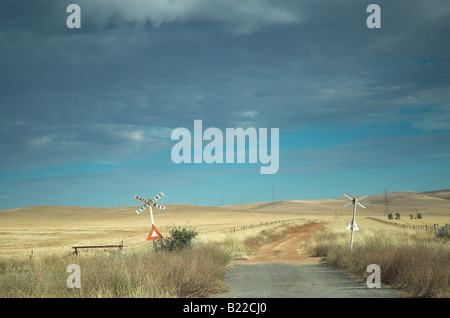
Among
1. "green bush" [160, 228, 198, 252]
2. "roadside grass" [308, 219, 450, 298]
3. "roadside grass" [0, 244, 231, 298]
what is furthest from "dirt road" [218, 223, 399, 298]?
"green bush" [160, 228, 198, 252]

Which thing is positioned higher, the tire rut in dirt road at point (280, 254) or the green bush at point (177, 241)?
the green bush at point (177, 241)

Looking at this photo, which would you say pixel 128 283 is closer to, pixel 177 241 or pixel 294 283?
pixel 294 283

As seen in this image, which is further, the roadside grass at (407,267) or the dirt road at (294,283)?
the dirt road at (294,283)

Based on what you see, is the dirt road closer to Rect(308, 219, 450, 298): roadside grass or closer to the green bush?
Rect(308, 219, 450, 298): roadside grass

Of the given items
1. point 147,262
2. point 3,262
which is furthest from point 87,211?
point 147,262

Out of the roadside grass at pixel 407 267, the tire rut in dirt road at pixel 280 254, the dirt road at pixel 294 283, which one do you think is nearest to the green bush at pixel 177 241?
the dirt road at pixel 294 283

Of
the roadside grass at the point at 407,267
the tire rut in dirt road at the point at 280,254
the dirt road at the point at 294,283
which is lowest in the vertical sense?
the tire rut in dirt road at the point at 280,254

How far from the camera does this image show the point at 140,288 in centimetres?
1112

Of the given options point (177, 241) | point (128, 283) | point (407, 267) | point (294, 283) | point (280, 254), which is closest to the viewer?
point (128, 283)

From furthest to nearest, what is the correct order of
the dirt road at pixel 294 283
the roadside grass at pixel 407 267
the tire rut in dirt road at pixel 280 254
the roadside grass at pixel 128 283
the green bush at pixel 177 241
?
the tire rut in dirt road at pixel 280 254 → the green bush at pixel 177 241 → the dirt road at pixel 294 283 → the roadside grass at pixel 407 267 → the roadside grass at pixel 128 283

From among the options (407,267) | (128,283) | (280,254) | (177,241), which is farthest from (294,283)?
(280,254)

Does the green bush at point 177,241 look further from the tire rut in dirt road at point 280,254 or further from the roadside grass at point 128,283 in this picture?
the roadside grass at point 128,283

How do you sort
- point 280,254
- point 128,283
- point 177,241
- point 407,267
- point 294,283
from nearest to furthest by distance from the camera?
point 128,283, point 407,267, point 294,283, point 177,241, point 280,254
